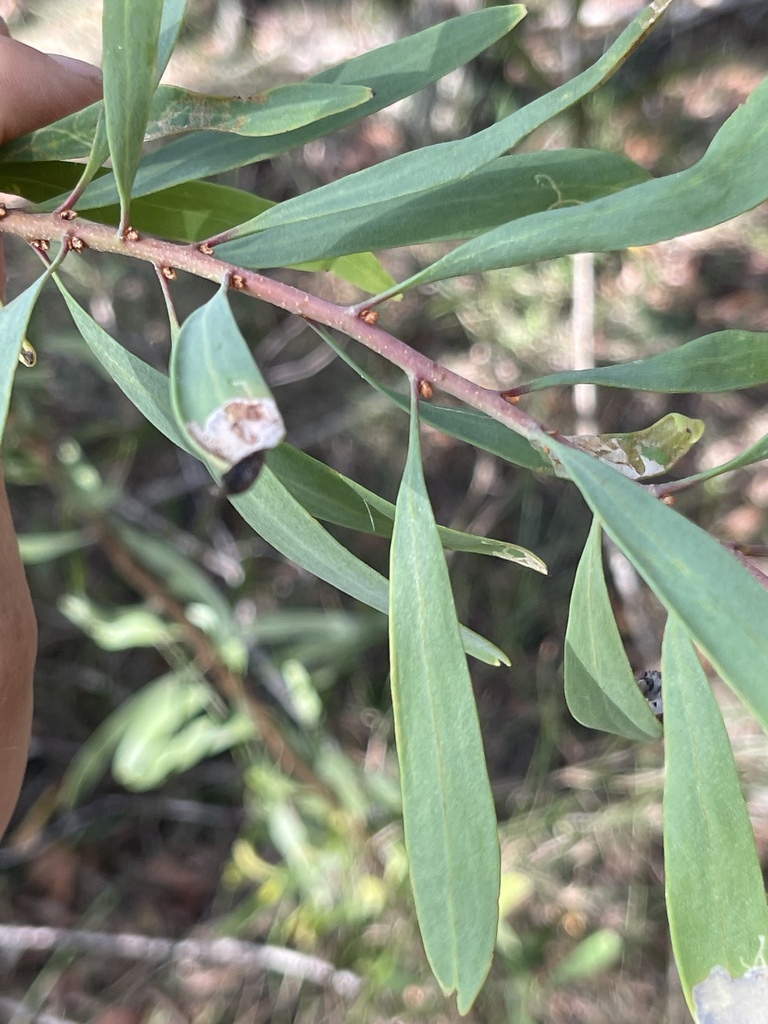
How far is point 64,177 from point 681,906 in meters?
0.61

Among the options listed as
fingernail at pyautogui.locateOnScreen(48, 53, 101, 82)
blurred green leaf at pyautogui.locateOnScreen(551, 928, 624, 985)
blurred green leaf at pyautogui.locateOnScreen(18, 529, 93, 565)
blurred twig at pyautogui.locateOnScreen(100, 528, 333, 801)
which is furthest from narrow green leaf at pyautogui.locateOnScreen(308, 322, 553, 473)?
blurred green leaf at pyautogui.locateOnScreen(551, 928, 624, 985)

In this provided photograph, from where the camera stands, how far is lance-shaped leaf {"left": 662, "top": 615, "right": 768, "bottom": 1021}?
1.12ft

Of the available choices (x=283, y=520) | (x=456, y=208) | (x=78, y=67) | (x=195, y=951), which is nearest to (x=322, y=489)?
(x=283, y=520)

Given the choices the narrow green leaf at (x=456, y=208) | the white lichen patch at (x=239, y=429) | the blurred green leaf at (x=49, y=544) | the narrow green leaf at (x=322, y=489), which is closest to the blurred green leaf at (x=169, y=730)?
the blurred green leaf at (x=49, y=544)

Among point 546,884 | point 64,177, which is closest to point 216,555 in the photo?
point 546,884

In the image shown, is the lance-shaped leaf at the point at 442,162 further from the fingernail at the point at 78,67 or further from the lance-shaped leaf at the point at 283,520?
the fingernail at the point at 78,67

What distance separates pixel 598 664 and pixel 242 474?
25 cm

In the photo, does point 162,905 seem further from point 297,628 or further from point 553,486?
point 553,486

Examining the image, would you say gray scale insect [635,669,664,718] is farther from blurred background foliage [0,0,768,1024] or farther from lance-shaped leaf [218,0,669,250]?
blurred background foliage [0,0,768,1024]

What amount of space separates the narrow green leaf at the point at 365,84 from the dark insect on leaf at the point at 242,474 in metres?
0.32

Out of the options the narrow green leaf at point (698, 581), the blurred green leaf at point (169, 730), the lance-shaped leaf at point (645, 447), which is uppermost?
the lance-shaped leaf at point (645, 447)

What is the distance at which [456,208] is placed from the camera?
480 millimetres

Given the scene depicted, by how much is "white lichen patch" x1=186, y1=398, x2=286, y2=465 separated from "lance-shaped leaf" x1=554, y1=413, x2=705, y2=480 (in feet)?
0.70

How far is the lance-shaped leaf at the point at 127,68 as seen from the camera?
15.0 inches
